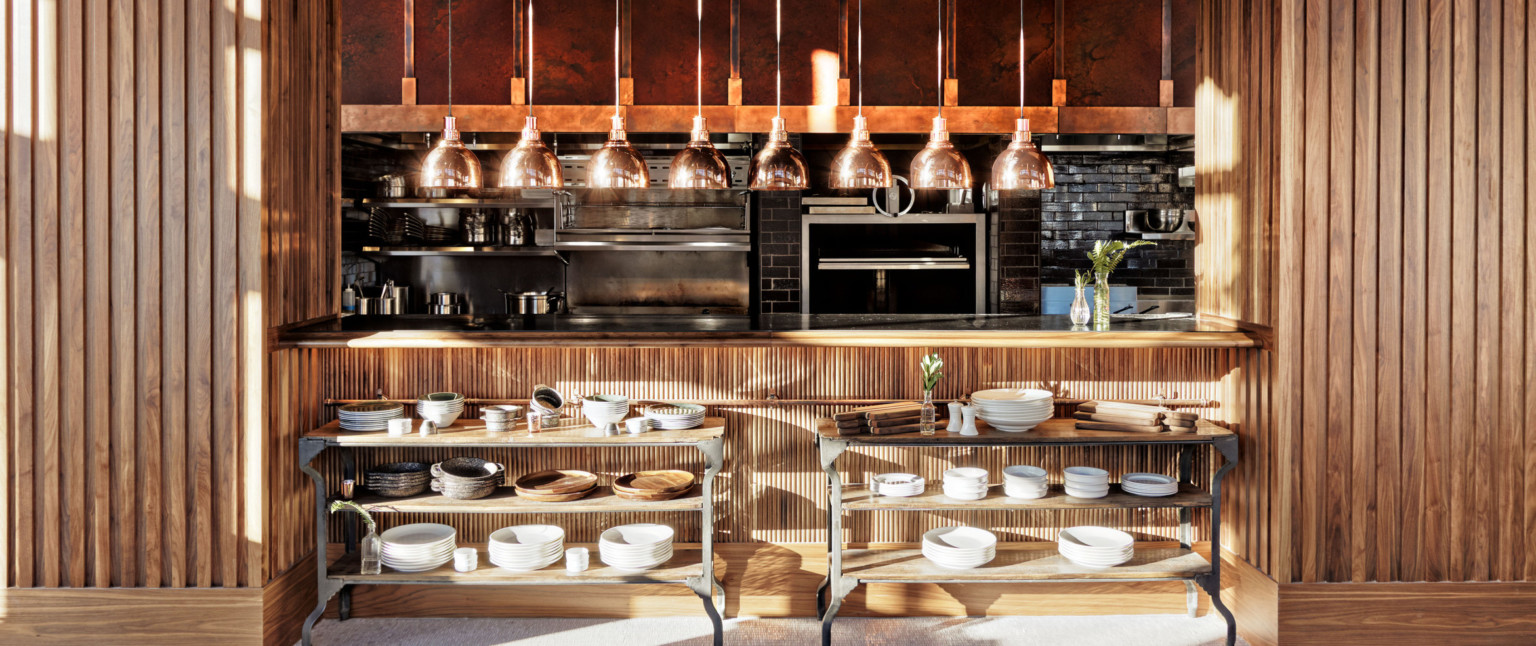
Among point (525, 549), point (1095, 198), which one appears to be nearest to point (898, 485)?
point (525, 549)

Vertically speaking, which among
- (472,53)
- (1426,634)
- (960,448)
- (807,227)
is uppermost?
(472,53)

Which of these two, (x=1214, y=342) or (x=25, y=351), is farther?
(x=1214, y=342)

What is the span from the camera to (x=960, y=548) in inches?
133

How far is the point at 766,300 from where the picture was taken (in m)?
6.64

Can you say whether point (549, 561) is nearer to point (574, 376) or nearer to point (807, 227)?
point (574, 376)

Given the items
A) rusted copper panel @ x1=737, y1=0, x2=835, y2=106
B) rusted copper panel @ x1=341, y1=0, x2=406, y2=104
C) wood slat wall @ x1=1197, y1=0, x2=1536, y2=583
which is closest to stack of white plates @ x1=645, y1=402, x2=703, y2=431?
wood slat wall @ x1=1197, y1=0, x2=1536, y2=583

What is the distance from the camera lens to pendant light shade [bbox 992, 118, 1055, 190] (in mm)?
3285

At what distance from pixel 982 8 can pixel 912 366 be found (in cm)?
258

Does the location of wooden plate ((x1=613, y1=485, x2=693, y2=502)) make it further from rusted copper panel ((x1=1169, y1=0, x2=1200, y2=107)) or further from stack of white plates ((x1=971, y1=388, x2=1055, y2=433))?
rusted copper panel ((x1=1169, y1=0, x2=1200, y2=107))

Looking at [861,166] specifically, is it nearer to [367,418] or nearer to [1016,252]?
[367,418]

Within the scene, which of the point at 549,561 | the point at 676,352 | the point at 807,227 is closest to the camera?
the point at 549,561

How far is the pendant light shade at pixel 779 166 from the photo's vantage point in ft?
11.0

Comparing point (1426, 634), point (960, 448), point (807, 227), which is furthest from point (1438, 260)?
point (807, 227)

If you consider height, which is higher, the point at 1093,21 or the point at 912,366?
the point at 1093,21
